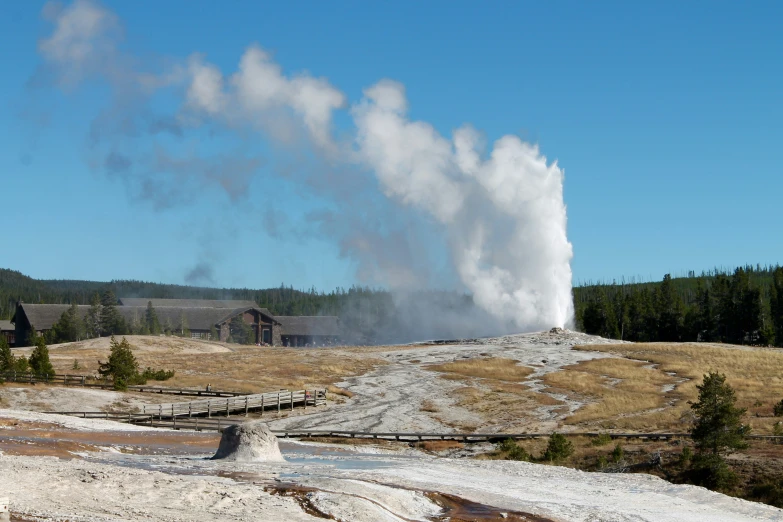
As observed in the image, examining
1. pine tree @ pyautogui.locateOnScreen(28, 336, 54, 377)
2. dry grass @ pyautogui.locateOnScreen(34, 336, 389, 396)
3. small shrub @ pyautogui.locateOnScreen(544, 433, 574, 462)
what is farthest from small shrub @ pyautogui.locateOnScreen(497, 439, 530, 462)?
pine tree @ pyautogui.locateOnScreen(28, 336, 54, 377)

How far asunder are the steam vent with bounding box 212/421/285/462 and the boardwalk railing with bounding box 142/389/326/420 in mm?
19438

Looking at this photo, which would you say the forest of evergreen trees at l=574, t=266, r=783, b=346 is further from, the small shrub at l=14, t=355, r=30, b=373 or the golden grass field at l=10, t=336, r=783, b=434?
the small shrub at l=14, t=355, r=30, b=373

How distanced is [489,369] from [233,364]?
2456 cm

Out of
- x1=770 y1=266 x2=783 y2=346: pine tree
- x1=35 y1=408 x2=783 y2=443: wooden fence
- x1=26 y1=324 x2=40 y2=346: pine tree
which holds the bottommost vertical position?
x1=35 y1=408 x2=783 y2=443: wooden fence

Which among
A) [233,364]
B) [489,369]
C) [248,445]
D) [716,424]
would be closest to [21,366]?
[233,364]

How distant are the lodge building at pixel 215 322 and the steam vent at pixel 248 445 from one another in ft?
378

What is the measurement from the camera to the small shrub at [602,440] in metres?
39.5

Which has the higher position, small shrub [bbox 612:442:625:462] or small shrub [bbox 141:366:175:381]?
small shrub [bbox 141:366:175:381]

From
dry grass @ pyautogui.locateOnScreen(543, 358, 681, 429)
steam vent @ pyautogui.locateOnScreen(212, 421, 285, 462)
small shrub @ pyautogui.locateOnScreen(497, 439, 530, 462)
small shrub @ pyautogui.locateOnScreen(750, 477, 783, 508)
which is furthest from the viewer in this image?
dry grass @ pyautogui.locateOnScreen(543, 358, 681, 429)

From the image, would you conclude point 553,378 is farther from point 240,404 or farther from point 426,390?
point 240,404

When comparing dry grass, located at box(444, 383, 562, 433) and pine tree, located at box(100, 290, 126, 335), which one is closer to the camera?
dry grass, located at box(444, 383, 562, 433)

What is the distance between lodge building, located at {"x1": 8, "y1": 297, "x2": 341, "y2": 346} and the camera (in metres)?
137

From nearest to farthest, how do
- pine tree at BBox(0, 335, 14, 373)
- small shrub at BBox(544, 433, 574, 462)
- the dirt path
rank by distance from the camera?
1. small shrub at BBox(544, 433, 574, 462)
2. the dirt path
3. pine tree at BBox(0, 335, 14, 373)

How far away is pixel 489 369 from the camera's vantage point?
8144 cm
